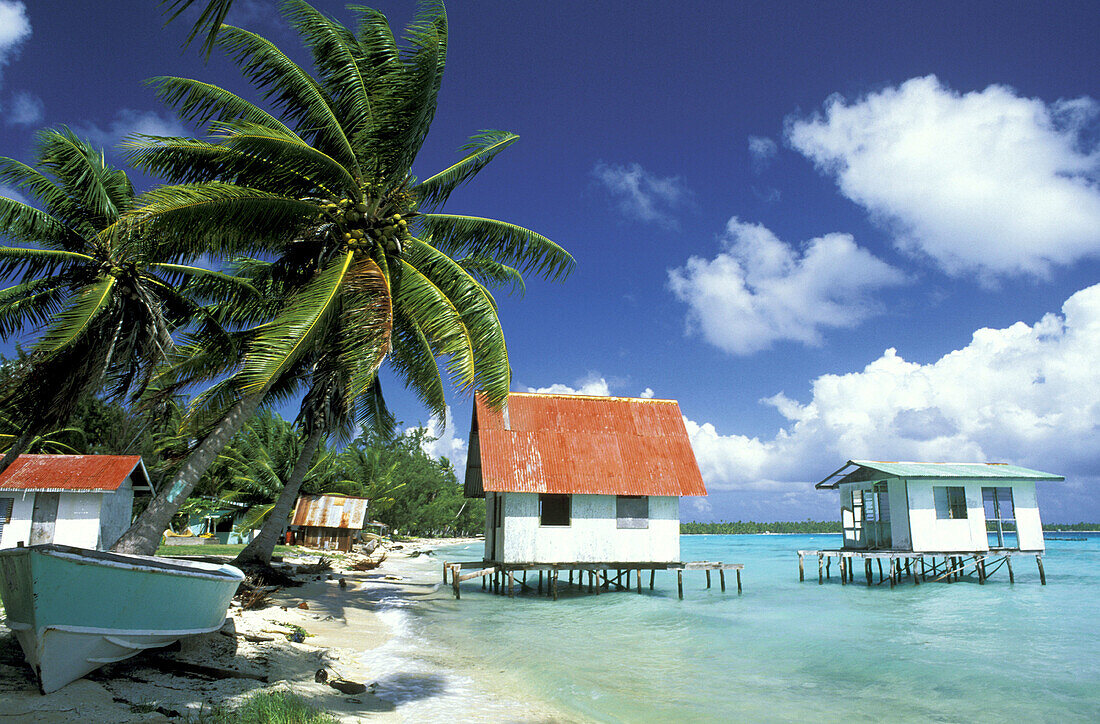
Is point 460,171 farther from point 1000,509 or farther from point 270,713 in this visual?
point 1000,509

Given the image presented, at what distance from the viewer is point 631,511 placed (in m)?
20.9

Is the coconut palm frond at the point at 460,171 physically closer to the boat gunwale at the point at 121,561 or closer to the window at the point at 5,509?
the boat gunwale at the point at 121,561

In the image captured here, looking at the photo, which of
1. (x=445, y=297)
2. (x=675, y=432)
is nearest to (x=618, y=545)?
(x=675, y=432)

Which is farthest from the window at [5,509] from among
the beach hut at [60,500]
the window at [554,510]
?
the window at [554,510]

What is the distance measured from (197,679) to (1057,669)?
49.8 feet

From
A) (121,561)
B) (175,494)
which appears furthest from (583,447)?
(121,561)

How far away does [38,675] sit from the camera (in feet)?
21.3

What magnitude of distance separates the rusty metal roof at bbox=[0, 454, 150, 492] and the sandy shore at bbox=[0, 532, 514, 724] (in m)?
11.0

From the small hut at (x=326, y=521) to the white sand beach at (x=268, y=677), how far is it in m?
22.2

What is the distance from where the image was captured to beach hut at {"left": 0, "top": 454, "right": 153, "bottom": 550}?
21.2 metres

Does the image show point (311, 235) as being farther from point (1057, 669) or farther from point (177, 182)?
point (1057, 669)

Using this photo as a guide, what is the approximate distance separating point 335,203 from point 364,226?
2.12ft

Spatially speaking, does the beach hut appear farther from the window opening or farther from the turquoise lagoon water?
the window opening

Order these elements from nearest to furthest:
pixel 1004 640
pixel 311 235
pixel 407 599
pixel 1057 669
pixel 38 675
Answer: pixel 38 675, pixel 311 235, pixel 1057 669, pixel 1004 640, pixel 407 599
